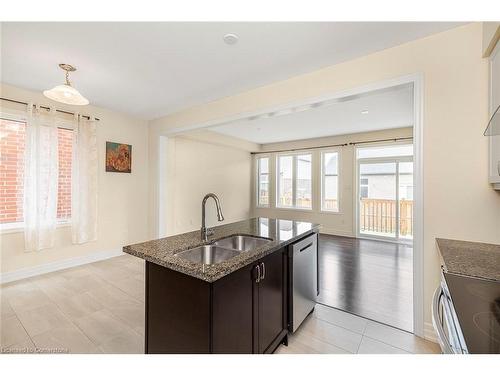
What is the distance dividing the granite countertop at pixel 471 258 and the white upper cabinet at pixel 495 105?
1.52 ft

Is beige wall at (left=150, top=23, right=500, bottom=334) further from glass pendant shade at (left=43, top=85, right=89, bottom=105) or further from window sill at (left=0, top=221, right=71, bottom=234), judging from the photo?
window sill at (left=0, top=221, right=71, bottom=234)

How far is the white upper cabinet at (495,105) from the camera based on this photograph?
1.50 meters

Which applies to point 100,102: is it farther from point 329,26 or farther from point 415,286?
point 415,286

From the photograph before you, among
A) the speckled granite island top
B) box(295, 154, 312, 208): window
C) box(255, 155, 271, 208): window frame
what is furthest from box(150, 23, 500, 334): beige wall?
box(255, 155, 271, 208): window frame

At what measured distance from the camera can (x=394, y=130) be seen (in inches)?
203

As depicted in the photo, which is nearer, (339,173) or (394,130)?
(394,130)

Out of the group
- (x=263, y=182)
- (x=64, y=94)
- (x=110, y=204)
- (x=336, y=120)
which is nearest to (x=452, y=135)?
(x=336, y=120)

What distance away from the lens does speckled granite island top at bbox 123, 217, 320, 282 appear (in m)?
→ 1.13

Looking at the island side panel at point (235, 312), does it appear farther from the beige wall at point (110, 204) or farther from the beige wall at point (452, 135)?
the beige wall at point (110, 204)

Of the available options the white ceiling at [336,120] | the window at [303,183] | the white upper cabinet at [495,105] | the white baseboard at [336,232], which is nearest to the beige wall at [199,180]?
the white ceiling at [336,120]

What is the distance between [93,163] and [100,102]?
3.31 feet

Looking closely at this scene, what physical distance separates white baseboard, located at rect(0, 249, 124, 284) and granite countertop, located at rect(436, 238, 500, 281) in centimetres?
470

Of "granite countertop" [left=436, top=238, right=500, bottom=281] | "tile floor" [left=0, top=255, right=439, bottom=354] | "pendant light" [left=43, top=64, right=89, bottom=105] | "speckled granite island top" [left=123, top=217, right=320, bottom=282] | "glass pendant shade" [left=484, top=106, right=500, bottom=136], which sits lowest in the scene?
"tile floor" [left=0, top=255, right=439, bottom=354]
